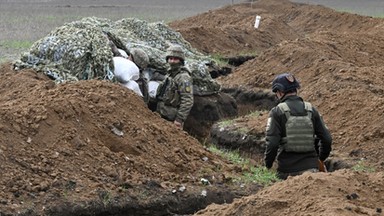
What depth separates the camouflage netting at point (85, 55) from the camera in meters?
14.9

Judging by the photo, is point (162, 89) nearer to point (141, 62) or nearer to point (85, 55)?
point (141, 62)

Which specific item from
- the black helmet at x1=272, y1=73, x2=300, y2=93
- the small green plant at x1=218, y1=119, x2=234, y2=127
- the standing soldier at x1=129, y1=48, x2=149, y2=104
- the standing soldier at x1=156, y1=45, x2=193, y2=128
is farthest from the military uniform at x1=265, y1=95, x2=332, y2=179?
the standing soldier at x1=129, y1=48, x2=149, y2=104

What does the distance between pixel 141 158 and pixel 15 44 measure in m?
17.4

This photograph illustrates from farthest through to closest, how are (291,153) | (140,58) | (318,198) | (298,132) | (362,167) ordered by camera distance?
(140,58) < (362,167) < (291,153) < (298,132) < (318,198)

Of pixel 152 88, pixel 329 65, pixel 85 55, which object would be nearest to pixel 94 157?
pixel 152 88

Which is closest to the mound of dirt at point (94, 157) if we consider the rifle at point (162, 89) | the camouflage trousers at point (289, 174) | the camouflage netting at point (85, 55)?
the camouflage trousers at point (289, 174)

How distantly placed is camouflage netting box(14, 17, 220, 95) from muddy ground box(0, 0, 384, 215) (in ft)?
1.51

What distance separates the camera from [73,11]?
150 ft

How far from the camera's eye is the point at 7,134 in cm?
1051

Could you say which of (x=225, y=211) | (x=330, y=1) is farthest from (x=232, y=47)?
(x=330, y=1)

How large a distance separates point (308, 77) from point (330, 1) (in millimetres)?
41826

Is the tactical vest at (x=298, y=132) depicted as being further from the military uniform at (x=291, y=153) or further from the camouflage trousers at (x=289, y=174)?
the camouflage trousers at (x=289, y=174)

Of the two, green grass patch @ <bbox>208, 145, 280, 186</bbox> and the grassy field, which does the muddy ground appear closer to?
green grass patch @ <bbox>208, 145, 280, 186</bbox>

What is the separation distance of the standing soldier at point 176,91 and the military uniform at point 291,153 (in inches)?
130
